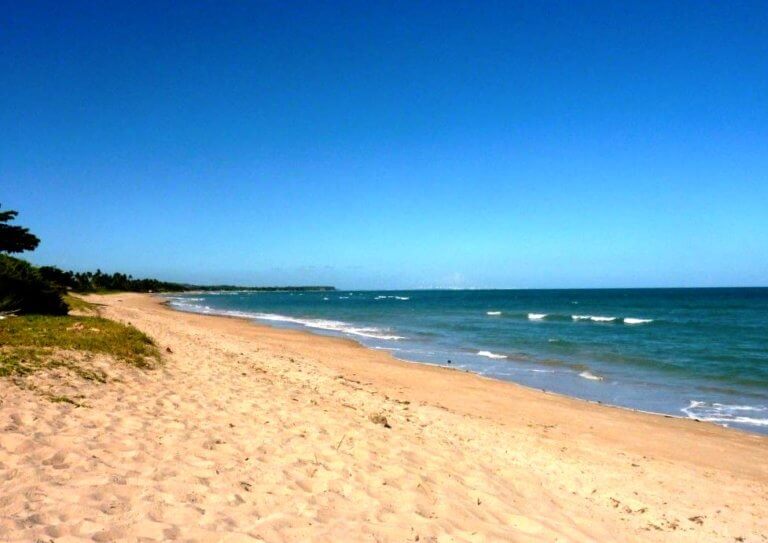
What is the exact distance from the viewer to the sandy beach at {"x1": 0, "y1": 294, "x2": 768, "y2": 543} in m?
4.54

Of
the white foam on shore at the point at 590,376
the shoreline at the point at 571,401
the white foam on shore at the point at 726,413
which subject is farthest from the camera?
the white foam on shore at the point at 590,376

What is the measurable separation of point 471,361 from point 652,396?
7740 millimetres

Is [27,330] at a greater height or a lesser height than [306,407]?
greater

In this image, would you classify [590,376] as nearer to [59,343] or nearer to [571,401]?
[571,401]

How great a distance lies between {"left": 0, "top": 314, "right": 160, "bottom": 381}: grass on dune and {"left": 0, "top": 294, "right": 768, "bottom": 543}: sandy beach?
0.65 metres

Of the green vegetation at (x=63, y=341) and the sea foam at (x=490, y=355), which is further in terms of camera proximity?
the sea foam at (x=490, y=355)

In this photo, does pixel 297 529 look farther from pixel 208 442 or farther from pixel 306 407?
pixel 306 407

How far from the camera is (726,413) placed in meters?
13.4

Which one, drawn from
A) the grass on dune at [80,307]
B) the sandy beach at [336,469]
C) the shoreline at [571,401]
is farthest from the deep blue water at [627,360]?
the grass on dune at [80,307]

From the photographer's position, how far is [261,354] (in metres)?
17.5

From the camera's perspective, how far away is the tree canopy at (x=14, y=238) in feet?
70.5

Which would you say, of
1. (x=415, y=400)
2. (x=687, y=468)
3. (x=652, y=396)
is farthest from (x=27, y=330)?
(x=652, y=396)

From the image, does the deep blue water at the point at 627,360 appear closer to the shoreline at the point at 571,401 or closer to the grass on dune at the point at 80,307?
the shoreline at the point at 571,401

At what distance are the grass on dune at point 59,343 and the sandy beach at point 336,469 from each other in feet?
2.14
